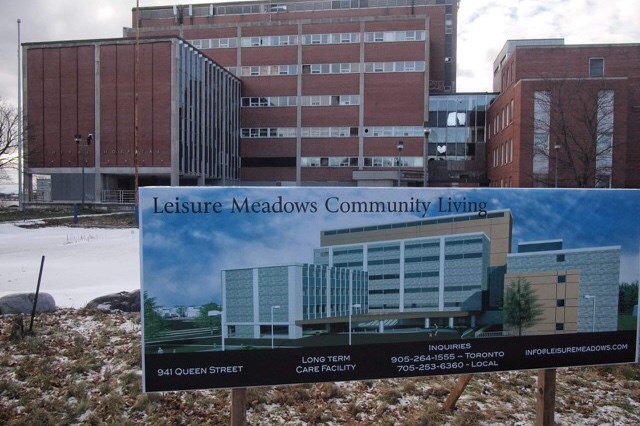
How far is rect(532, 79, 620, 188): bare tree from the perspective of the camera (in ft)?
129

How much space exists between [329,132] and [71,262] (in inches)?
1899

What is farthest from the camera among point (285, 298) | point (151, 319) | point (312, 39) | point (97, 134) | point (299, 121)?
point (312, 39)

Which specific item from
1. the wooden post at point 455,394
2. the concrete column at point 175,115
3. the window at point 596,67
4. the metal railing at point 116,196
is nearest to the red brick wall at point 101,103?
the concrete column at point 175,115

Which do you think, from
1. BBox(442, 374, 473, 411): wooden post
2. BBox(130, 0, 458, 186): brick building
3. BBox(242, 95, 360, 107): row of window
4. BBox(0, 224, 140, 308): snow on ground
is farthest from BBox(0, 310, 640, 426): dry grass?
BBox(242, 95, 360, 107): row of window

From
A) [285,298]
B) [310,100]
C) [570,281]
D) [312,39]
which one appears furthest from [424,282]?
[312,39]

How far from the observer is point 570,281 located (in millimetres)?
4387

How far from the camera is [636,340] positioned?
4582mm

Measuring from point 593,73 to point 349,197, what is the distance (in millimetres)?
53113

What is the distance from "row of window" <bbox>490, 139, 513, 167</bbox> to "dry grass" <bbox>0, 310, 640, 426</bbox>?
42.8 meters

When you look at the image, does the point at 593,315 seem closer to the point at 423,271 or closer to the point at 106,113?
the point at 423,271

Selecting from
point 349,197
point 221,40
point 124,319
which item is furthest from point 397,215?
point 221,40

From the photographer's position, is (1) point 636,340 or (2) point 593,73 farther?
(2) point 593,73

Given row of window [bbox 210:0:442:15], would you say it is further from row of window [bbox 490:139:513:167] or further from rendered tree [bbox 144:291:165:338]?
rendered tree [bbox 144:291:165:338]

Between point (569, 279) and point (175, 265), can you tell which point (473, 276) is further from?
point (175, 265)
